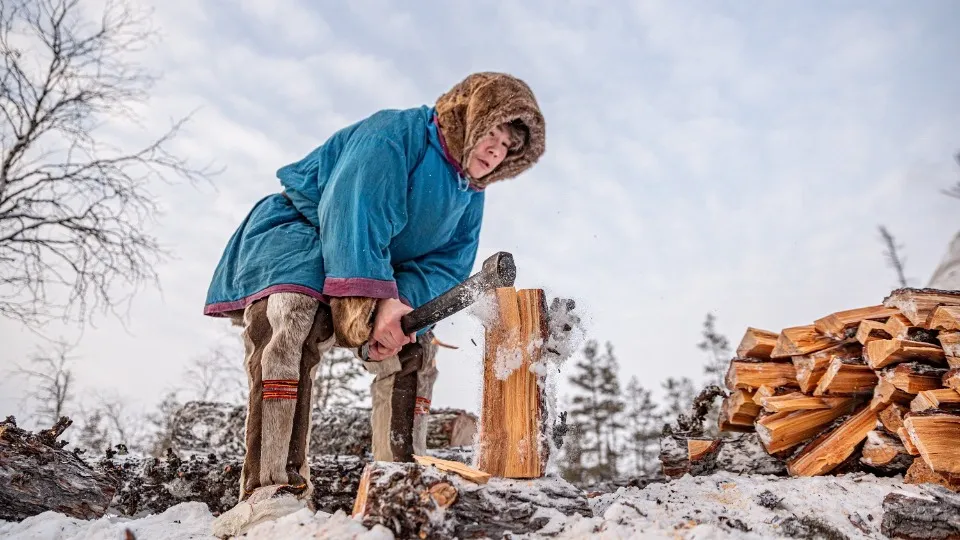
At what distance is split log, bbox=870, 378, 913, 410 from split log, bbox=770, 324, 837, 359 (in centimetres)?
34

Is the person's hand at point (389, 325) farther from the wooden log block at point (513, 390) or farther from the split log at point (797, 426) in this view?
the split log at point (797, 426)

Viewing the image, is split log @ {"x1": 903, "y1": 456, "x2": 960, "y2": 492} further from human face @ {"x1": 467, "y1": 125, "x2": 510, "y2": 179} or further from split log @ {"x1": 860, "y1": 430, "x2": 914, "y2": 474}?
human face @ {"x1": 467, "y1": 125, "x2": 510, "y2": 179}

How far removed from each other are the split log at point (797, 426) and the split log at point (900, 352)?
0.29m

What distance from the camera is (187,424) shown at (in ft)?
14.8

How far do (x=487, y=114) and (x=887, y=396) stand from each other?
2.29 m

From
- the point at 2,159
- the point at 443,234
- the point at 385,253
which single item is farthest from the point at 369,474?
the point at 2,159

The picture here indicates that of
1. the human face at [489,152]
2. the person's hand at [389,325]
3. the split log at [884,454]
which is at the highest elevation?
the human face at [489,152]

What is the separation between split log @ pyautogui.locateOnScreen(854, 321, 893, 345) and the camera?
254cm

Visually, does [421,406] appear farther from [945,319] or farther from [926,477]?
[945,319]

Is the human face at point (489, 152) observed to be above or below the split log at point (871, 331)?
above

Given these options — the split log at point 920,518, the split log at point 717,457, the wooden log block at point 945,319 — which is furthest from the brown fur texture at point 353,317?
the wooden log block at point 945,319

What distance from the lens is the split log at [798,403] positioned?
8.74 ft

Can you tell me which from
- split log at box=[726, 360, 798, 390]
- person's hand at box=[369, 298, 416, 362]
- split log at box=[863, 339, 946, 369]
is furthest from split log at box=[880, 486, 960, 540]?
person's hand at box=[369, 298, 416, 362]

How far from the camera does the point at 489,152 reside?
2418 mm
